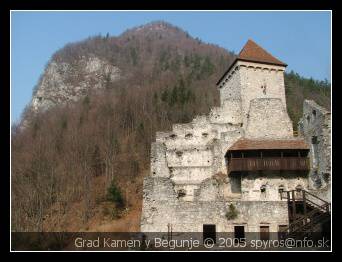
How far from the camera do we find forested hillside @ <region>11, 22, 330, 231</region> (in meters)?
36.3

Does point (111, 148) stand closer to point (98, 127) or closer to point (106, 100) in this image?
point (98, 127)

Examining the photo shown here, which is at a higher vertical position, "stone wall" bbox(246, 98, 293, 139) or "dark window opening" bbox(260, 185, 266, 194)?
"stone wall" bbox(246, 98, 293, 139)

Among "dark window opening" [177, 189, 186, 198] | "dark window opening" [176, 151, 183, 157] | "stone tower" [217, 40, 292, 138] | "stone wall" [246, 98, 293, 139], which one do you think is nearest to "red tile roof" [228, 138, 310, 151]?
"stone wall" [246, 98, 293, 139]

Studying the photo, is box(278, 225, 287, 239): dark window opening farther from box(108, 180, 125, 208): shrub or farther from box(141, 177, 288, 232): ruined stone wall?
box(108, 180, 125, 208): shrub

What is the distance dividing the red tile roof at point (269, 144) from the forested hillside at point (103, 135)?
10067 millimetres

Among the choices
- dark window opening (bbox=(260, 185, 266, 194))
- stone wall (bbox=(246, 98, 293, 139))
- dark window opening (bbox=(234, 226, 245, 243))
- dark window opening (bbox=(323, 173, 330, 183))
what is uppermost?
stone wall (bbox=(246, 98, 293, 139))

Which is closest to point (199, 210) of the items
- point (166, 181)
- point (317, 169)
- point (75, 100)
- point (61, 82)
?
point (166, 181)

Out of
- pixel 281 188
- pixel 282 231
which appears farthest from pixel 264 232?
pixel 281 188

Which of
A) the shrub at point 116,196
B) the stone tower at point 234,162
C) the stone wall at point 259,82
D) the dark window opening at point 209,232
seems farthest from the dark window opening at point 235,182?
the shrub at point 116,196

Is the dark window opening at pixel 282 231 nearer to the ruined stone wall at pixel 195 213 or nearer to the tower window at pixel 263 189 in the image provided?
the ruined stone wall at pixel 195 213

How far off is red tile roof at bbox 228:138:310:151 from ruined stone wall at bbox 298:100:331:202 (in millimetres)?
802

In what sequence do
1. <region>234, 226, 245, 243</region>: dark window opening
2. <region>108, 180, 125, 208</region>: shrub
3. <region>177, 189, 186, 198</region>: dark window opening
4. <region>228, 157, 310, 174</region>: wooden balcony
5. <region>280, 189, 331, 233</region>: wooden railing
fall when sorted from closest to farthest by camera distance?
<region>280, 189, 331, 233</region>: wooden railing, <region>234, 226, 245, 243</region>: dark window opening, <region>228, 157, 310, 174</region>: wooden balcony, <region>177, 189, 186, 198</region>: dark window opening, <region>108, 180, 125, 208</region>: shrub

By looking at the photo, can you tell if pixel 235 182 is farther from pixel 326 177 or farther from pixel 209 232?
pixel 209 232

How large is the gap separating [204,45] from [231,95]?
7513cm
